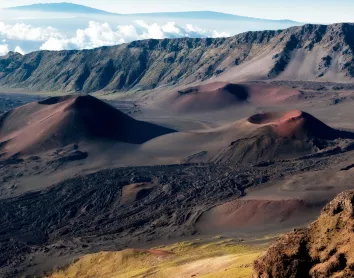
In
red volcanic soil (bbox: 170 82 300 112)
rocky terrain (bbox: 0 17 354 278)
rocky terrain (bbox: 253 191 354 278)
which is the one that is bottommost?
rocky terrain (bbox: 0 17 354 278)

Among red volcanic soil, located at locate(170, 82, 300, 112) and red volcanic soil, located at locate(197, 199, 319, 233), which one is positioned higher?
red volcanic soil, located at locate(170, 82, 300, 112)

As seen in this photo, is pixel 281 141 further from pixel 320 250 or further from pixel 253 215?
pixel 320 250

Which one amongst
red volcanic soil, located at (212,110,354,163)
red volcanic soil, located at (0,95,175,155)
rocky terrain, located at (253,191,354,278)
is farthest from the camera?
red volcanic soil, located at (0,95,175,155)

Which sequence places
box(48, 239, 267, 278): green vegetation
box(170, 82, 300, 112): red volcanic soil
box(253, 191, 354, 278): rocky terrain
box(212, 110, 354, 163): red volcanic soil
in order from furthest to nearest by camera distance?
box(170, 82, 300, 112): red volcanic soil → box(212, 110, 354, 163): red volcanic soil → box(48, 239, 267, 278): green vegetation → box(253, 191, 354, 278): rocky terrain

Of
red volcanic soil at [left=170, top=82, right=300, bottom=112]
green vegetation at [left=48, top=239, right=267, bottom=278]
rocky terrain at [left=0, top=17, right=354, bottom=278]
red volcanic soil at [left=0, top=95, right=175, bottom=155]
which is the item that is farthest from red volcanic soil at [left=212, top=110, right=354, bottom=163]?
red volcanic soil at [left=170, top=82, right=300, bottom=112]

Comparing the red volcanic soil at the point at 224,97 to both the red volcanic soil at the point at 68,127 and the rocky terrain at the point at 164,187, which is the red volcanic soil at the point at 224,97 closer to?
the rocky terrain at the point at 164,187

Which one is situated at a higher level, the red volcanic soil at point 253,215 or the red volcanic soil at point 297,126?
the red volcanic soil at point 297,126

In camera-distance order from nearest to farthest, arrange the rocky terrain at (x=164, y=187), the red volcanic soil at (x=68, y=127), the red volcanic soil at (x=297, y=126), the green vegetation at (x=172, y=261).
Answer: the green vegetation at (x=172, y=261), the rocky terrain at (x=164, y=187), the red volcanic soil at (x=297, y=126), the red volcanic soil at (x=68, y=127)

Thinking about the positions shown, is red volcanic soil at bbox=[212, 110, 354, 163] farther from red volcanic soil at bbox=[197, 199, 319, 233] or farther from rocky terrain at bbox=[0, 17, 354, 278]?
red volcanic soil at bbox=[197, 199, 319, 233]

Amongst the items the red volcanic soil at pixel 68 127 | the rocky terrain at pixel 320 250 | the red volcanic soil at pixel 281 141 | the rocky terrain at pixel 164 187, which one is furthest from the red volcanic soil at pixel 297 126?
the rocky terrain at pixel 320 250
